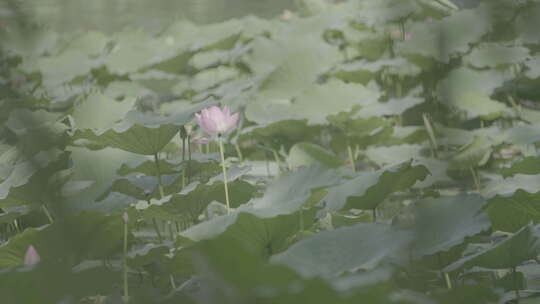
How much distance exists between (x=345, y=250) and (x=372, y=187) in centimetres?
30

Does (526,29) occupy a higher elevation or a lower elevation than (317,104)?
higher

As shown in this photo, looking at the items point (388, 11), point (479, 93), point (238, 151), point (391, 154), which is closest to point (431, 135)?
point (391, 154)

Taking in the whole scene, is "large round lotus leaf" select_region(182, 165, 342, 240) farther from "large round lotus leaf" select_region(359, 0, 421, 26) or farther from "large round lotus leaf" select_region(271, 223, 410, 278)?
"large round lotus leaf" select_region(359, 0, 421, 26)

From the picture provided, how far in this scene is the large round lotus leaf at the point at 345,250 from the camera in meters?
0.75

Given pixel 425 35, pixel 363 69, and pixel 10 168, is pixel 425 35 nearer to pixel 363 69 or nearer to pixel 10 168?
pixel 363 69

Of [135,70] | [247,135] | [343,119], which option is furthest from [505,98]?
[135,70]

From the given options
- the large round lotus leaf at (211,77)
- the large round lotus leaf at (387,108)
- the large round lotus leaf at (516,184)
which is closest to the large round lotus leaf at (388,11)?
the large round lotus leaf at (387,108)

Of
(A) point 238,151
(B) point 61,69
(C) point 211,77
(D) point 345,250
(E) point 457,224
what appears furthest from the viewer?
(C) point 211,77

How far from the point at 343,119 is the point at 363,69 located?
1.94 feet

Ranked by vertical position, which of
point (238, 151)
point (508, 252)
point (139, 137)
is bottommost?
point (238, 151)

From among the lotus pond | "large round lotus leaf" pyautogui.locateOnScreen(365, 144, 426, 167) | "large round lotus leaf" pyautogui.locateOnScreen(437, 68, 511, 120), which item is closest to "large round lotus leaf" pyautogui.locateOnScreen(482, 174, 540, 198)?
the lotus pond

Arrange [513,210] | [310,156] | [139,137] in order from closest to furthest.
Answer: [513,210] → [139,137] → [310,156]

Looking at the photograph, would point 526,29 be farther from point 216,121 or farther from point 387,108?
point 216,121

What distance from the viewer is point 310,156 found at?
160 cm
